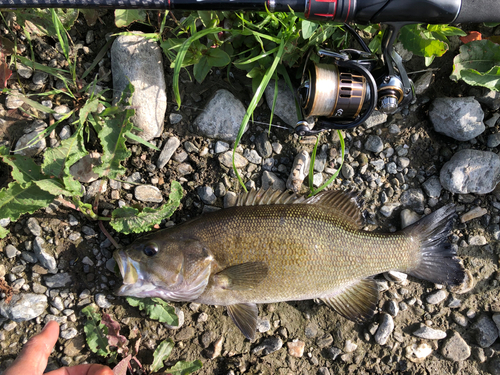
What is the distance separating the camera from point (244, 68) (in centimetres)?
307

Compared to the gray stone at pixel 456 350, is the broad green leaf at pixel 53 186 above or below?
above

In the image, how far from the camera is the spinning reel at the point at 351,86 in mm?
2848

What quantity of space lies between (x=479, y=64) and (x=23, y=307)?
4.57 m

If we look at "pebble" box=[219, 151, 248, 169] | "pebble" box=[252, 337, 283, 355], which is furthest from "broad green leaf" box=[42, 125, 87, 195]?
"pebble" box=[252, 337, 283, 355]

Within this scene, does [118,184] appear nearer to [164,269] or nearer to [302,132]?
[164,269]

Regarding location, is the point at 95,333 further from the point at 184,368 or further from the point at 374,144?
the point at 374,144

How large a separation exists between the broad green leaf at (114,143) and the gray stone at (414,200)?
101 inches

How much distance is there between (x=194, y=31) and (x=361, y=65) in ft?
4.60

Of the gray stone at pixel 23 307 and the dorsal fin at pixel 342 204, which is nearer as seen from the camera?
the gray stone at pixel 23 307

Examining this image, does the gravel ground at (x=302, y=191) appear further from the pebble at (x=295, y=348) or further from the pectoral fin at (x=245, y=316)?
the pectoral fin at (x=245, y=316)

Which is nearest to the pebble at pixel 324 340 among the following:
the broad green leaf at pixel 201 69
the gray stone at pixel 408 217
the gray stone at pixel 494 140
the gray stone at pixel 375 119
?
the gray stone at pixel 408 217

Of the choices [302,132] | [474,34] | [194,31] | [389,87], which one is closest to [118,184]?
[194,31]

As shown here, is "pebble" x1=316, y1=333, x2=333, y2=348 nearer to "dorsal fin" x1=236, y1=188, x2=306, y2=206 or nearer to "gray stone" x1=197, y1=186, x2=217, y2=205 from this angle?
"dorsal fin" x1=236, y1=188, x2=306, y2=206

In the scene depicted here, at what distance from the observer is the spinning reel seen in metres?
2.85
